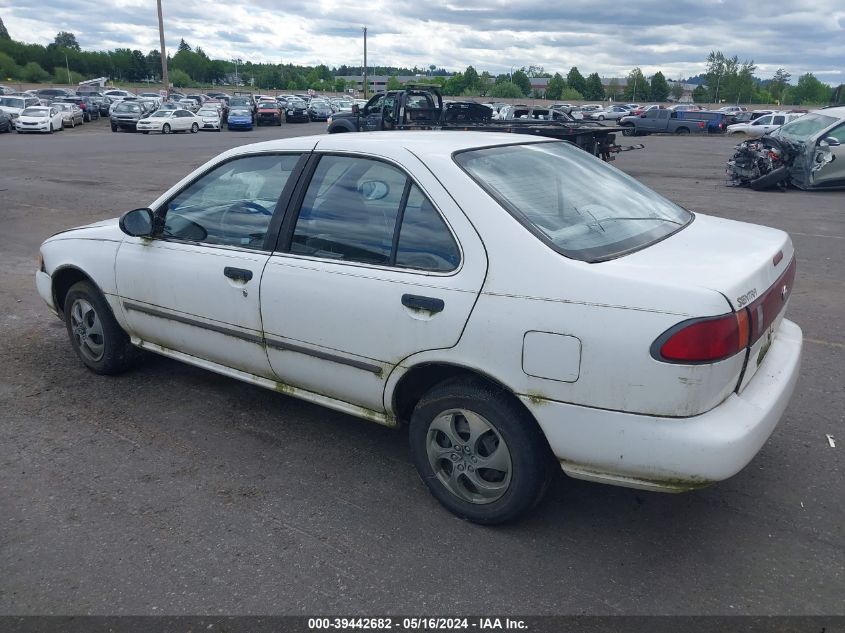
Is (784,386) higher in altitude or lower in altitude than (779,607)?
higher

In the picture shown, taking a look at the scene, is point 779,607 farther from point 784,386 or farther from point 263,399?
point 263,399

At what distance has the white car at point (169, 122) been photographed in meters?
34.6

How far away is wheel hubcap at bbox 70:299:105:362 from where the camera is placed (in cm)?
476

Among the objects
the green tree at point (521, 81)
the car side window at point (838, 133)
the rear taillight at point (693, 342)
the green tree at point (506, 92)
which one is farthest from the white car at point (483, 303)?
the green tree at point (521, 81)

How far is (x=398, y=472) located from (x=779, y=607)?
1.78 meters

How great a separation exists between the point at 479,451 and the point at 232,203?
6.65ft

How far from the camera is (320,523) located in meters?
3.23

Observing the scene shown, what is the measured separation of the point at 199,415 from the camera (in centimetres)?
434

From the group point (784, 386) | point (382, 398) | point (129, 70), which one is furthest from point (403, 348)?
point (129, 70)

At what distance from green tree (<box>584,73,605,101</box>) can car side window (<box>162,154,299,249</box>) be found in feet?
383

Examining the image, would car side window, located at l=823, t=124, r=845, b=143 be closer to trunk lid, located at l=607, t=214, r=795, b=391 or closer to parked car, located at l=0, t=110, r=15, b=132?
trunk lid, located at l=607, t=214, r=795, b=391

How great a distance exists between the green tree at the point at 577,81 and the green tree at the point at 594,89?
1741 mm

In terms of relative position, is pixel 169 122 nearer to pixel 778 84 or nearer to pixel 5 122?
pixel 5 122

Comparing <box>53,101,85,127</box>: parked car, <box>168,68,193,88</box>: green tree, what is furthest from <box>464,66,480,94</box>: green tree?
<box>53,101,85,127</box>: parked car
